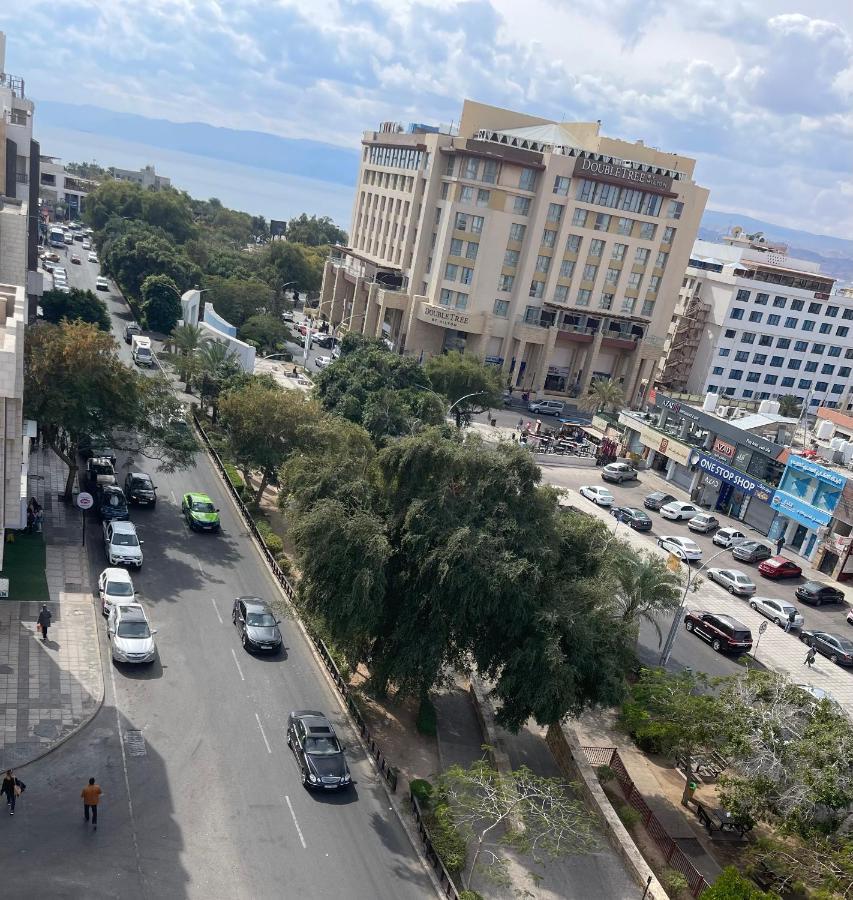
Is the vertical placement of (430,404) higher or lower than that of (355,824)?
higher

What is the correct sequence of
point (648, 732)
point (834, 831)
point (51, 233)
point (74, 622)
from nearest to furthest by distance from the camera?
point (834, 831)
point (648, 732)
point (74, 622)
point (51, 233)

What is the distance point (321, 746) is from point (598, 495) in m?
37.1

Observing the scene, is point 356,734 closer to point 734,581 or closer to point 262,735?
point 262,735

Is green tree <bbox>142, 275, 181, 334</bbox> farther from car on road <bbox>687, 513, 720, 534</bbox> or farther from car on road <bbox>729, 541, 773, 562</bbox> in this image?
car on road <bbox>729, 541, 773, 562</bbox>

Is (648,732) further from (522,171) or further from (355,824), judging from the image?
(522,171)

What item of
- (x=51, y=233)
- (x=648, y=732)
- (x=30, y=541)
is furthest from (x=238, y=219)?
(x=648, y=732)

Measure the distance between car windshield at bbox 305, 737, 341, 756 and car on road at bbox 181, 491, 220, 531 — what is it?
18.6 m

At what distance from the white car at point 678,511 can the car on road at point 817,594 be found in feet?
34.6

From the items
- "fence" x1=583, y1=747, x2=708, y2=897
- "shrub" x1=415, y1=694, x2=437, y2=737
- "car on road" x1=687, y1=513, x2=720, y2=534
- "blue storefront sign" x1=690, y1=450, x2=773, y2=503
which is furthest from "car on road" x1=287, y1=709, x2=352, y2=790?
"blue storefront sign" x1=690, y1=450, x2=773, y2=503

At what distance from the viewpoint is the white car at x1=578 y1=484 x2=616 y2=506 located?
2281 inches

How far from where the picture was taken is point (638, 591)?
3422 centimetres

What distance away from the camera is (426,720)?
28703 mm

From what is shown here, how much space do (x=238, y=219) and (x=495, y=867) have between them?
16670 centimetres

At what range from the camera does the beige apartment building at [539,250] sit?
275 ft
